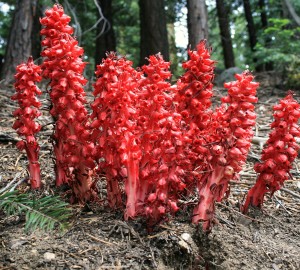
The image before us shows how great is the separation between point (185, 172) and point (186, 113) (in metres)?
0.33

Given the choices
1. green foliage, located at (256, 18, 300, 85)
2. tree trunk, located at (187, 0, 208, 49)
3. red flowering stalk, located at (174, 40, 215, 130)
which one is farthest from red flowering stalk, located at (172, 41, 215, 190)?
green foliage, located at (256, 18, 300, 85)

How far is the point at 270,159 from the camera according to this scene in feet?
7.59

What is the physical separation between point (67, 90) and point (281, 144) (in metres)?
1.20

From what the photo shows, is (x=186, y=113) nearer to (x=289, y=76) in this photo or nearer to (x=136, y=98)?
(x=136, y=98)

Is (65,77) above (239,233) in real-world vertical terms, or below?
above

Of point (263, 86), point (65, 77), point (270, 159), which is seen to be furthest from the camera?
point (263, 86)

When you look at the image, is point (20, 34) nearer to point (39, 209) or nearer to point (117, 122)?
point (117, 122)

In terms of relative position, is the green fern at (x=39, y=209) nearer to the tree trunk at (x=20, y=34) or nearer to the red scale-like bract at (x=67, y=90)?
the red scale-like bract at (x=67, y=90)

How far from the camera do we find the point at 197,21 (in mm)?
7227

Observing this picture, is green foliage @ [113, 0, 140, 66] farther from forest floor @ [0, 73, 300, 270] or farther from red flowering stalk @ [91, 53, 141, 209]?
red flowering stalk @ [91, 53, 141, 209]

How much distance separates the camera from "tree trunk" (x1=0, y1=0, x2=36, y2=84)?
6.04 m

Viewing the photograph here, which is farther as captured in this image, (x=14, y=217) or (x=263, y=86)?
(x=263, y=86)

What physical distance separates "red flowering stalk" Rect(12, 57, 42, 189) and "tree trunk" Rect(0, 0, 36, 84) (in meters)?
3.85

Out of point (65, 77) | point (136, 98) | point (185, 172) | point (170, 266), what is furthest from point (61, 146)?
point (170, 266)
